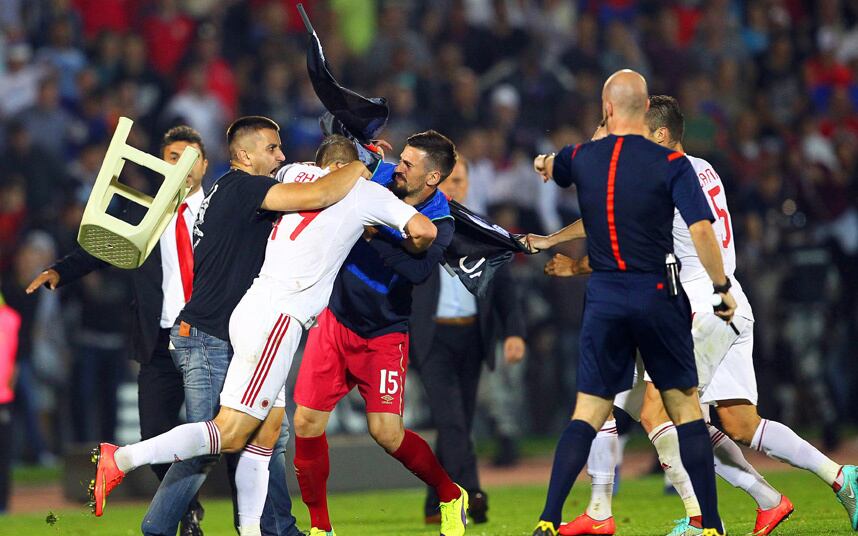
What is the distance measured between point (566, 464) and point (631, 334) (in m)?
0.70

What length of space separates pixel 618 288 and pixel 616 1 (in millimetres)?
12743

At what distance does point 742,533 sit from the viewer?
24.9 ft

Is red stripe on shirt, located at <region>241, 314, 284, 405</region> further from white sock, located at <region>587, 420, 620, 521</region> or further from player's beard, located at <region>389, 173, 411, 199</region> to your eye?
white sock, located at <region>587, 420, 620, 521</region>

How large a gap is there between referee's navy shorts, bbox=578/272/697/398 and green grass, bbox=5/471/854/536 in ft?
6.28

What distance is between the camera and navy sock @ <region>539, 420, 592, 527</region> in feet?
20.0

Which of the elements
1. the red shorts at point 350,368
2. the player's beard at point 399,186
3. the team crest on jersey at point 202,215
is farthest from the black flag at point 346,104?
the red shorts at point 350,368

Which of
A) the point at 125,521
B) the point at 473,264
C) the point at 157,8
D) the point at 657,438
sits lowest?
the point at 125,521

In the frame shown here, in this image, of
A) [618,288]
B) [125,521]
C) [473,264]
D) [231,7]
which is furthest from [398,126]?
[618,288]

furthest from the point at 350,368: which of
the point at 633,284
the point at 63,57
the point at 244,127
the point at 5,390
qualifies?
the point at 63,57

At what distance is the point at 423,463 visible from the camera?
24.4ft

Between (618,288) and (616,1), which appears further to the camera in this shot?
(616,1)

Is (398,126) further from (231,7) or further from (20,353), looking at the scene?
(20,353)

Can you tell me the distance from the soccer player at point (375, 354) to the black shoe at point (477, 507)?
128cm

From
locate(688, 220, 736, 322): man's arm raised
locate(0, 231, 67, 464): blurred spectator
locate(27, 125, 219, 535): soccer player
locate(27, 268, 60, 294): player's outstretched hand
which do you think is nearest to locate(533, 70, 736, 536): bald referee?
locate(688, 220, 736, 322): man's arm raised
